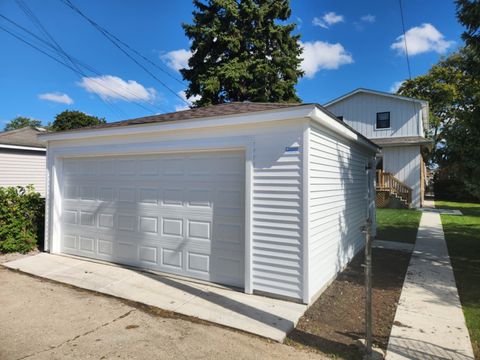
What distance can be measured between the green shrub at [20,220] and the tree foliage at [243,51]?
13391mm

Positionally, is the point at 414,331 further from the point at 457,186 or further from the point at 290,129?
the point at 457,186

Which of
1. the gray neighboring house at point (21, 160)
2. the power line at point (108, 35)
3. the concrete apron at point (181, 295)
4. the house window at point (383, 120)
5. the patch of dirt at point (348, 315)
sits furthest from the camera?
the house window at point (383, 120)

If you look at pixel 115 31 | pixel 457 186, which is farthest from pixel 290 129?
pixel 457 186

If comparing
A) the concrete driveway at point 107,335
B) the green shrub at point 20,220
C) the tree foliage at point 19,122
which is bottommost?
the concrete driveway at point 107,335

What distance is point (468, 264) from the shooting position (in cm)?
652

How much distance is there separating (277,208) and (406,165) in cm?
1581

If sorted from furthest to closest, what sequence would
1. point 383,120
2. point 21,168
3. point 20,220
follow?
1. point 383,120
2. point 21,168
3. point 20,220

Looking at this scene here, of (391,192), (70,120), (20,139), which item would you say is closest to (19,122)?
(70,120)

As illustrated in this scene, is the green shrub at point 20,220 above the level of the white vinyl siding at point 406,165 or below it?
Result: below

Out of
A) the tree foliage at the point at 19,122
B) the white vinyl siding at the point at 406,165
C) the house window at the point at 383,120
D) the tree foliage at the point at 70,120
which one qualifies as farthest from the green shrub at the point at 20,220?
the tree foliage at the point at 19,122

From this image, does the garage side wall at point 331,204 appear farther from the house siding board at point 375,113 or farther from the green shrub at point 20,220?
the house siding board at point 375,113

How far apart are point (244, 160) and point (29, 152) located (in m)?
12.5

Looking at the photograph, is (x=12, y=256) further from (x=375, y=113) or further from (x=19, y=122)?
(x=19, y=122)

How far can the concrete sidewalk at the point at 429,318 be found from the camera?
321 centimetres
